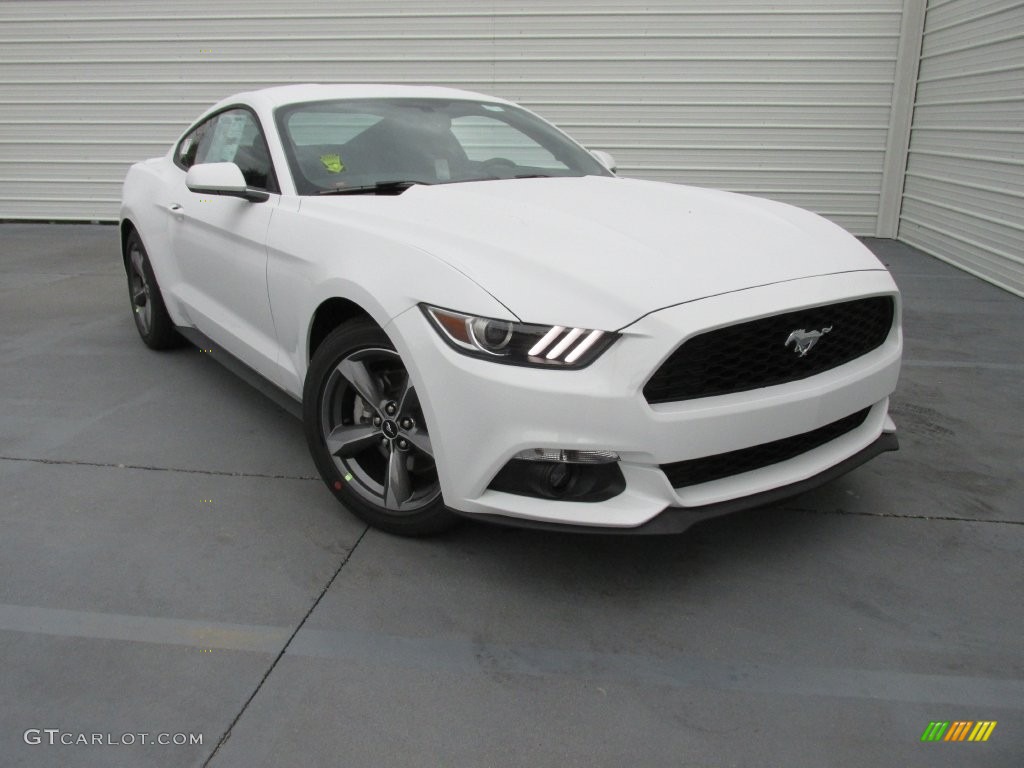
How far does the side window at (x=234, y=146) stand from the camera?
11.6 ft

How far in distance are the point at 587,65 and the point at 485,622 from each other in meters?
7.88

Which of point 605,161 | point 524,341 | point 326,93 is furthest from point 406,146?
point 524,341

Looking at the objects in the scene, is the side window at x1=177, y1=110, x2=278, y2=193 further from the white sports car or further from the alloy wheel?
the alloy wheel

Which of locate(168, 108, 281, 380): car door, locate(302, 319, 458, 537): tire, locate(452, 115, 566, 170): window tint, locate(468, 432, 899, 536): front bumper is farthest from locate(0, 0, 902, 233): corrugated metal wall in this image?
locate(468, 432, 899, 536): front bumper

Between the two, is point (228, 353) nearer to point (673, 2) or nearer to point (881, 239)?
point (673, 2)

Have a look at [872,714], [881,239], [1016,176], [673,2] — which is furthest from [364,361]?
[881,239]

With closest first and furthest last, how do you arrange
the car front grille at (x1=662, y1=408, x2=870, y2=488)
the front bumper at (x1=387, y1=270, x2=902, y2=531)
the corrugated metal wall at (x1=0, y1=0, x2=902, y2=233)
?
the front bumper at (x1=387, y1=270, x2=902, y2=531)
the car front grille at (x1=662, y1=408, x2=870, y2=488)
the corrugated metal wall at (x1=0, y1=0, x2=902, y2=233)

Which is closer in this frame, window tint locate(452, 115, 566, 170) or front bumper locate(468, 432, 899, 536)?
front bumper locate(468, 432, 899, 536)

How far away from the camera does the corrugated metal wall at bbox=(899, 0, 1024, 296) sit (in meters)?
6.77

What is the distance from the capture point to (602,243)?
253 cm

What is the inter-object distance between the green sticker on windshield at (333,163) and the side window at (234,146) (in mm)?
213

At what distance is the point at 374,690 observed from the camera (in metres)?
2.12

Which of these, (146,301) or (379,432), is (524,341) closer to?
(379,432)

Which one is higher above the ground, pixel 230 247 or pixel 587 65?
pixel 587 65
